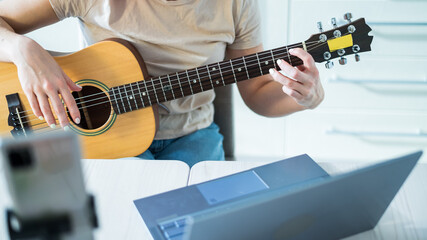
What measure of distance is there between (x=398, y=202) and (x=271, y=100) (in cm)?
53

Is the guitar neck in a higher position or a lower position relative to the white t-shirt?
lower

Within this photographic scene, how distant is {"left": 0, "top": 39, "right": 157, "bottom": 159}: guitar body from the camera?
1.05 metres

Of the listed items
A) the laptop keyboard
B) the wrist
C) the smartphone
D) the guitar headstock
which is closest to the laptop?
the laptop keyboard

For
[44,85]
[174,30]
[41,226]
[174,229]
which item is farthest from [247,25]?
[41,226]

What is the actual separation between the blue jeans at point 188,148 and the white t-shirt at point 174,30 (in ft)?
0.07

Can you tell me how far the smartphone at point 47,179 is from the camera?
0.28 metres

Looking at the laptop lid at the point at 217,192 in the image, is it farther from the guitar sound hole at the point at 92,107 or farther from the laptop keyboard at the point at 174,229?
the guitar sound hole at the point at 92,107

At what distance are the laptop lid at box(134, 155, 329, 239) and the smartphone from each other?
33 cm

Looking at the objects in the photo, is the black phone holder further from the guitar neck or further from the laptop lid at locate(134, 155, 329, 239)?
the guitar neck

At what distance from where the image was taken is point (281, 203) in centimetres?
47

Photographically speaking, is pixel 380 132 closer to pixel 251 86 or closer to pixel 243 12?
pixel 251 86

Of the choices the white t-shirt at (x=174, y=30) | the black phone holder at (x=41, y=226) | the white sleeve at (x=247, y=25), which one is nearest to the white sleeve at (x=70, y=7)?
the white t-shirt at (x=174, y=30)

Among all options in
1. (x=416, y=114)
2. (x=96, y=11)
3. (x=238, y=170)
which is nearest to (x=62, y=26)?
(x=96, y=11)

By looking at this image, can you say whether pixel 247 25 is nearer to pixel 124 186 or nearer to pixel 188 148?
pixel 188 148
